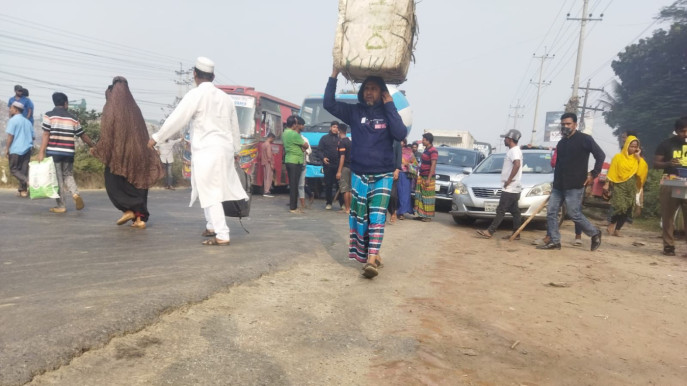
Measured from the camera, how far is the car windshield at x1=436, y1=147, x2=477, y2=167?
46.2ft

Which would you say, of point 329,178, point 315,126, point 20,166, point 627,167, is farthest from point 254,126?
point 627,167

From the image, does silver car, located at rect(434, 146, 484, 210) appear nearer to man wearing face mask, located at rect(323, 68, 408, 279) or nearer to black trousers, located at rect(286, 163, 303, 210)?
black trousers, located at rect(286, 163, 303, 210)

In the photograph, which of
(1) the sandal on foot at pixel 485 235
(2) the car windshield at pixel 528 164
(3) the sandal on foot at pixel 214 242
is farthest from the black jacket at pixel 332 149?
(3) the sandal on foot at pixel 214 242

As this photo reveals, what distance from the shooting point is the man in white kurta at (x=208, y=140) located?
5340mm

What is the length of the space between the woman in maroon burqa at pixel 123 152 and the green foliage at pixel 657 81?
34.9 m

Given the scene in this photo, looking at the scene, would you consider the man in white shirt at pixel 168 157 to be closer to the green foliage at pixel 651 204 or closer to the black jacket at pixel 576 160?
the black jacket at pixel 576 160

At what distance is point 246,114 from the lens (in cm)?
1456

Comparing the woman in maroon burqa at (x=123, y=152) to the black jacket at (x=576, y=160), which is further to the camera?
the black jacket at (x=576, y=160)

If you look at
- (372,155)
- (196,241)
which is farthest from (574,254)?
(196,241)

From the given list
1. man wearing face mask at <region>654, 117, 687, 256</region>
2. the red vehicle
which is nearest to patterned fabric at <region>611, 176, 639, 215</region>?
man wearing face mask at <region>654, 117, 687, 256</region>

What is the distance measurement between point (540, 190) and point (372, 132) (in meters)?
5.70

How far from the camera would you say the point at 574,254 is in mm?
7223

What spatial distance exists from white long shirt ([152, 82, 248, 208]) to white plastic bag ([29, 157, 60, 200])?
9.02 feet

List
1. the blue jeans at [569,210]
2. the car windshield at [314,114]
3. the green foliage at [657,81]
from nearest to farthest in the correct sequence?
the blue jeans at [569,210]
the car windshield at [314,114]
the green foliage at [657,81]
